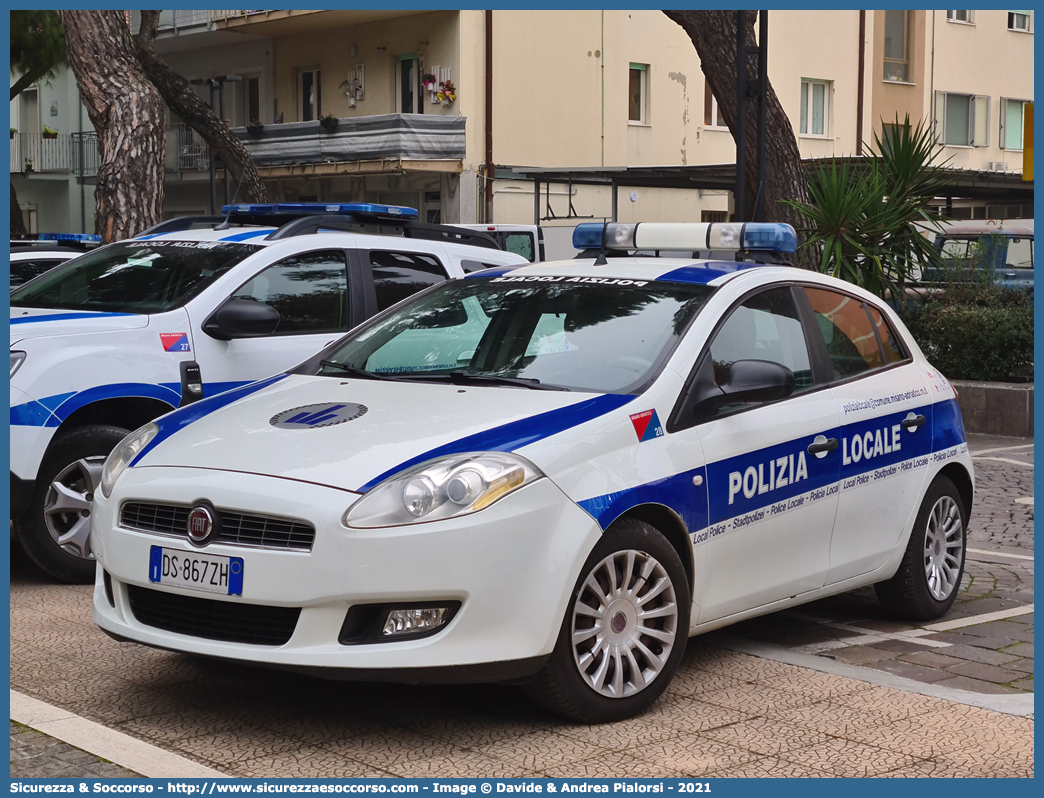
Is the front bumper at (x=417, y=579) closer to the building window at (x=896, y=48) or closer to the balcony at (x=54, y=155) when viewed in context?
the building window at (x=896, y=48)

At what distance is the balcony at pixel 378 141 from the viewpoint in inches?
1219

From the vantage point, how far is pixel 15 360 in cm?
646

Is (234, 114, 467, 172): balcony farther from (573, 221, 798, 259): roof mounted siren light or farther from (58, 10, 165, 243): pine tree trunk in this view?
(573, 221, 798, 259): roof mounted siren light

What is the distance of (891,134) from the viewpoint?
45.2 feet

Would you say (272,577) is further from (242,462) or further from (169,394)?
(169,394)

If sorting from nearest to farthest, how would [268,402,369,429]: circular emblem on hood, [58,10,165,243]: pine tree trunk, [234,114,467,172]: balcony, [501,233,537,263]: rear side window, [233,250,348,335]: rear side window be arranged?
[268,402,369,429]: circular emblem on hood < [233,250,348,335]: rear side window < [58,10,165,243]: pine tree trunk < [501,233,537,263]: rear side window < [234,114,467,172]: balcony

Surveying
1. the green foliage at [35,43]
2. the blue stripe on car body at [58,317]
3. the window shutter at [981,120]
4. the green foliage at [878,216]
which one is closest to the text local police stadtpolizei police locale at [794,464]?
the blue stripe on car body at [58,317]

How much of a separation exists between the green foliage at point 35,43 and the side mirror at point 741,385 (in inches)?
1108

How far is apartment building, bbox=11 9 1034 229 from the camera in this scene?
31.6m

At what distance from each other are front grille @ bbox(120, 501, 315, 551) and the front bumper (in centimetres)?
3

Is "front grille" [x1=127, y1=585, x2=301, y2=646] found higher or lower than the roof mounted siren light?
lower

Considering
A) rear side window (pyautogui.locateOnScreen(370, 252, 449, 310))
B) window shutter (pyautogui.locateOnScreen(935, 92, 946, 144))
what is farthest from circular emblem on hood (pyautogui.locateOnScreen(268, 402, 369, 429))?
window shutter (pyautogui.locateOnScreen(935, 92, 946, 144))

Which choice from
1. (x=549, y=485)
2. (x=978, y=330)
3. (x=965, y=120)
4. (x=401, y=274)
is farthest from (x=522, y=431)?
(x=965, y=120)
